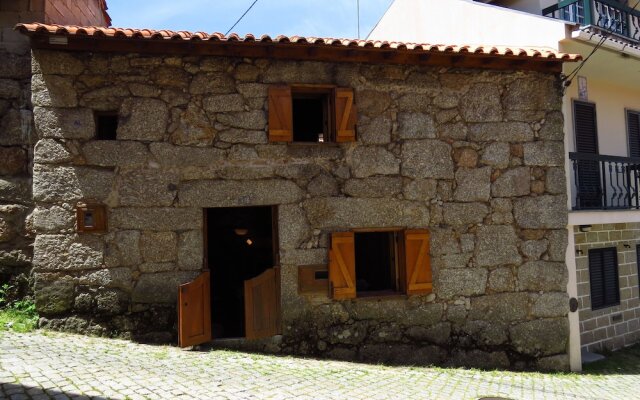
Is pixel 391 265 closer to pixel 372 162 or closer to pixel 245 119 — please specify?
pixel 372 162

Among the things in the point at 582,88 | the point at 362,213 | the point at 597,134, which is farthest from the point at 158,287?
the point at 597,134

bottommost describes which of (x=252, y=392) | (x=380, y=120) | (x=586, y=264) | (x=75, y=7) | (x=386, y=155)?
(x=252, y=392)

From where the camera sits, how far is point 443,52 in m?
5.89

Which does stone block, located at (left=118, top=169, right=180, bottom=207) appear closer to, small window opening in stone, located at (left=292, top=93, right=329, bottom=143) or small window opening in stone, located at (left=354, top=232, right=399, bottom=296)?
small window opening in stone, located at (left=292, top=93, right=329, bottom=143)

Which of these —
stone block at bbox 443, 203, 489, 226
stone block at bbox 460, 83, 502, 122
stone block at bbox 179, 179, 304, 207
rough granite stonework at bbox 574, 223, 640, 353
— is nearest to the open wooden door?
stone block at bbox 179, 179, 304, 207

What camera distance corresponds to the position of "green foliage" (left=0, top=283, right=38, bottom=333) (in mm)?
5102

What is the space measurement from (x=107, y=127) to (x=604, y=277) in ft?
26.5

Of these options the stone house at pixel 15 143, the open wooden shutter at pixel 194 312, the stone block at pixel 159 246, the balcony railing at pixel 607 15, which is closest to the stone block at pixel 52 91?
the stone house at pixel 15 143

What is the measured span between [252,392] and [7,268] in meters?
3.52

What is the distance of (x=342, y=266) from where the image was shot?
5746mm

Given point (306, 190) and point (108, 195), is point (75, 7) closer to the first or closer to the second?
point (108, 195)

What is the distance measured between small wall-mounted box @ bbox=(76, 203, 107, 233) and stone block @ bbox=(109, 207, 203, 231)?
0.28ft

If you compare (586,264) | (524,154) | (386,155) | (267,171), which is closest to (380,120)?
(386,155)

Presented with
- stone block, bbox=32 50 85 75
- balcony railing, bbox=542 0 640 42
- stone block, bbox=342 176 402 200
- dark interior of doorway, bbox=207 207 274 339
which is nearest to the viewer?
stone block, bbox=32 50 85 75
